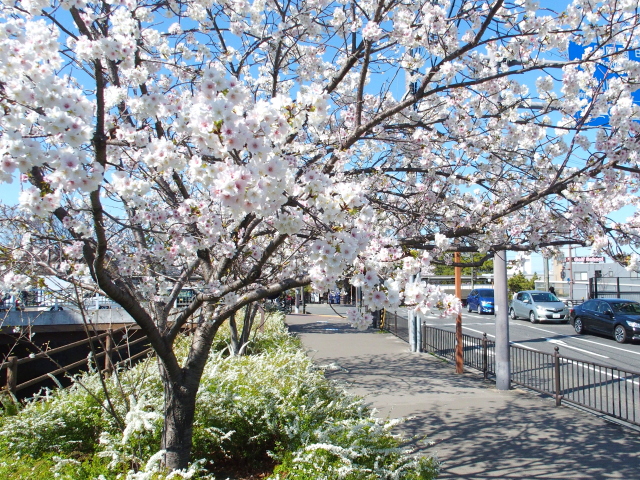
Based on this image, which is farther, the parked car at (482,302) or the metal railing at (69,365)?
the parked car at (482,302)

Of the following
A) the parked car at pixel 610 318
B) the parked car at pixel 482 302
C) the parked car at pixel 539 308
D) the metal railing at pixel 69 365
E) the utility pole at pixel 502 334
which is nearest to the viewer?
the metal railing at pixel 69 365

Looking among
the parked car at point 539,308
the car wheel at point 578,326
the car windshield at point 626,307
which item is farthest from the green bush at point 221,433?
the parked car at point 539,308

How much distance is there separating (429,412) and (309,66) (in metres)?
5.11

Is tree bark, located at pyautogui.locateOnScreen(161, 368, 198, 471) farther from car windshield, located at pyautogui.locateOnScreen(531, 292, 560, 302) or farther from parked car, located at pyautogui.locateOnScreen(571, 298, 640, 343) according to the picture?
car windshield, located at pyautogui.locateOnScreen(531, 292, 560, 302)

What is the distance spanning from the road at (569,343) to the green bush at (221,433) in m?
4.91

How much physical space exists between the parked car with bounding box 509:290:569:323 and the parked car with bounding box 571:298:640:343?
2.80 metres

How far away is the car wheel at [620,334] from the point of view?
1448 cm

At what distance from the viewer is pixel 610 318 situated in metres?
15.3

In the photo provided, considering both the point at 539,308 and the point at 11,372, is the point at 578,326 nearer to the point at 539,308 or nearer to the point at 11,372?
the point at 539,308

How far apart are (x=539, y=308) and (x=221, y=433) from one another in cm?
1899

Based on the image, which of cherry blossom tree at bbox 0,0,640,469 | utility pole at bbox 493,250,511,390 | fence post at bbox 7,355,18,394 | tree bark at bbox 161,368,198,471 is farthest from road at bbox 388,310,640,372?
fence post at bbox 7,355,18,394

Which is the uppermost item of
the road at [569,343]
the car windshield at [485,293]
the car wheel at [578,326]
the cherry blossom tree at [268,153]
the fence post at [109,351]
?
the cherry blossom tree at [268,153]

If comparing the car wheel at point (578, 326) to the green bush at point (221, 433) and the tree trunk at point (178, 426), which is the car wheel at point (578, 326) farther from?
the tree trunk at point (178, 426)

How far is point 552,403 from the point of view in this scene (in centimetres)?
732
